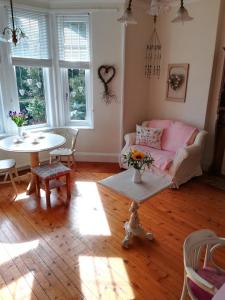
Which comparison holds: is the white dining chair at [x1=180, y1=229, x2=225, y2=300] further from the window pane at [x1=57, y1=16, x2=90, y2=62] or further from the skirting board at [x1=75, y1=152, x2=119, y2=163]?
the window pane at [x1=57, y1=16, x2=90, y2=62]

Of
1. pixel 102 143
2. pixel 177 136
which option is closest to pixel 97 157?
pixel 102 143

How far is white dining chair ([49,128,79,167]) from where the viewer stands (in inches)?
146

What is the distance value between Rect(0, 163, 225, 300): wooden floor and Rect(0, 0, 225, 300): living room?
0.01m

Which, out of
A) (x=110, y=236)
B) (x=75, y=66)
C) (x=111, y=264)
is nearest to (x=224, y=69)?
(x=75, y=66)

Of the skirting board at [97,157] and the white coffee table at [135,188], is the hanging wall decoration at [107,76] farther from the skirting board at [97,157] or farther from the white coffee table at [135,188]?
the white coffee table at [135,188]

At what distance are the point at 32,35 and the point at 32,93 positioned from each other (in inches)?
36.2

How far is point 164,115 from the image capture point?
4328mm

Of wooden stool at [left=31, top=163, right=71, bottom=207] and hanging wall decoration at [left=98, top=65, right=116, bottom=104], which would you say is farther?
hanging wall decoration at [left=98, top=65, right=116, bottom=104]

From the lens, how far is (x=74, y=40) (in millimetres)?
3965

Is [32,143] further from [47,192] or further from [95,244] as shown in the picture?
[95,244]

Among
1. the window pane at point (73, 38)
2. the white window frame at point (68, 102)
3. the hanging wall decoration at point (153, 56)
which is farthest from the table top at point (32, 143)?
the hanging wall decoration at point (153, 56)

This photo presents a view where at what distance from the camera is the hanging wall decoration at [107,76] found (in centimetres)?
400

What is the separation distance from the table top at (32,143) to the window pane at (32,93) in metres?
0.74

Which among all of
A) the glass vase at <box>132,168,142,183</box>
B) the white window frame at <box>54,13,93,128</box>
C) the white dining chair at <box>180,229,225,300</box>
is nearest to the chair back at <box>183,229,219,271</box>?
the white dining chair at <box>180,229,225,300</box>
